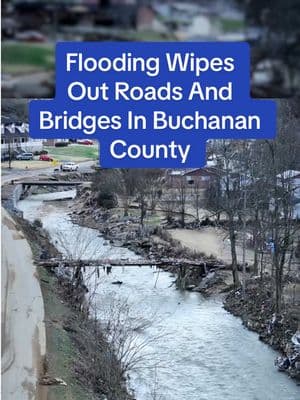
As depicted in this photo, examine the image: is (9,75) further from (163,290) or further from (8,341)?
(163,290)

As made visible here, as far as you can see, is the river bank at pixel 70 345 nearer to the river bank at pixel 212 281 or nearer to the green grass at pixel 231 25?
the river bank at pixel 212 281

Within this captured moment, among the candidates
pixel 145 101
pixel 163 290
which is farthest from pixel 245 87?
pixel 163 290

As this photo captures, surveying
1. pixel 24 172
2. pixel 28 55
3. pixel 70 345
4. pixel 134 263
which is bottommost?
pixel 70 345

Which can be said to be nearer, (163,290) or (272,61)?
(272,61)

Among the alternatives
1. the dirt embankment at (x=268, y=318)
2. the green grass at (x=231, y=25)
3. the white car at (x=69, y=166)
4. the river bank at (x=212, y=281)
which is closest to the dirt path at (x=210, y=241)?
the river bank at (x=212, y=281)

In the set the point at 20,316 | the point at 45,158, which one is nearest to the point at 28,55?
the point at 45,158

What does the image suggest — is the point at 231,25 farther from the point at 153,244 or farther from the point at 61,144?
the point at 153,244

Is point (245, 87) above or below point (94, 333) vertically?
above

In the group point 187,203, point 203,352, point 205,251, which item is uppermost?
point 187,203
